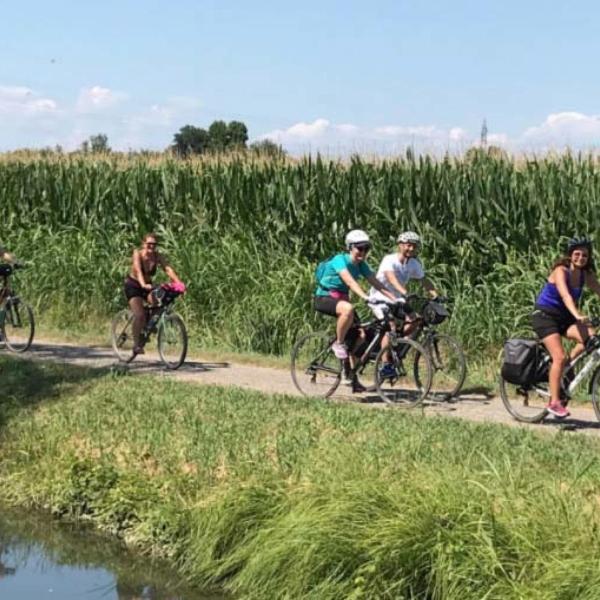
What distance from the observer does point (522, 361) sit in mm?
10656

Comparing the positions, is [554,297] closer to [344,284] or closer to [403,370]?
[403,370]

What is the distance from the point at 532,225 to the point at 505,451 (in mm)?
6879

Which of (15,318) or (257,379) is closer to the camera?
(257,379)

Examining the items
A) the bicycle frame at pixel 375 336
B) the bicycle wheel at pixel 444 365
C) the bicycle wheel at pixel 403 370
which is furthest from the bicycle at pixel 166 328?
the bicycle wheel at pixel 444 365

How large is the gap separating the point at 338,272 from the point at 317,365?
1.23m

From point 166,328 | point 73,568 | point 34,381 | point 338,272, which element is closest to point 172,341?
point 166,328

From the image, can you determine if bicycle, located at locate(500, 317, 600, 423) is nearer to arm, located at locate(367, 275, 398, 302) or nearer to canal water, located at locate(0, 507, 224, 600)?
arm, located at locate(367, 275, 398, 302)

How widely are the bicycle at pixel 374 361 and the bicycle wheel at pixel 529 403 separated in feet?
3.05

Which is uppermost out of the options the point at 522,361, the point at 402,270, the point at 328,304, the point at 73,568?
the point at 402,270

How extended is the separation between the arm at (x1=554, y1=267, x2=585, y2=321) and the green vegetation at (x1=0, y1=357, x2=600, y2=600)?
1176mm

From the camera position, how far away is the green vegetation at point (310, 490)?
6.35 meters

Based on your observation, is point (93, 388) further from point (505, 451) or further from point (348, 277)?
point (505, 451)

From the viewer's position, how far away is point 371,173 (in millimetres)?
17062

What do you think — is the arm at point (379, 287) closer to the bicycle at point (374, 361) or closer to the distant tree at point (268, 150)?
the bicycle at point (374, 361)
